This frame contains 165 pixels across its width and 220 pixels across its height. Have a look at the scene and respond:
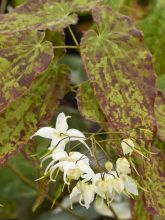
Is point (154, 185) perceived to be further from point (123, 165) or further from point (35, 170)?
point (35, 170)

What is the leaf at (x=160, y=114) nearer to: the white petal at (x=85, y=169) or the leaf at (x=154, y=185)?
the leaf at (x=154, y=185)

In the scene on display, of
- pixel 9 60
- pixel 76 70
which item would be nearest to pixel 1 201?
pixel 76 70

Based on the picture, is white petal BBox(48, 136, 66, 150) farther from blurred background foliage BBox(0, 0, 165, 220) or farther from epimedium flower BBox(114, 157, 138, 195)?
blurred background foliage BBox(0, 0, 165, 220)

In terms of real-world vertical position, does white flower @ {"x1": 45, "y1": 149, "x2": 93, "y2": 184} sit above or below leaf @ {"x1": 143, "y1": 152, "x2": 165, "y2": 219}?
above

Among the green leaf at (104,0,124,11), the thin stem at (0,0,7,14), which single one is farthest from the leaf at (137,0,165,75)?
the thin stem at (0,0,7,14)

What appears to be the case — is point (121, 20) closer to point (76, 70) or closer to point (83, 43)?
point (83, 43)

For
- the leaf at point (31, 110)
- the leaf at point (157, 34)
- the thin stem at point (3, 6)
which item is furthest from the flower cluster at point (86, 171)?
the thin stem at point (3, 6)
